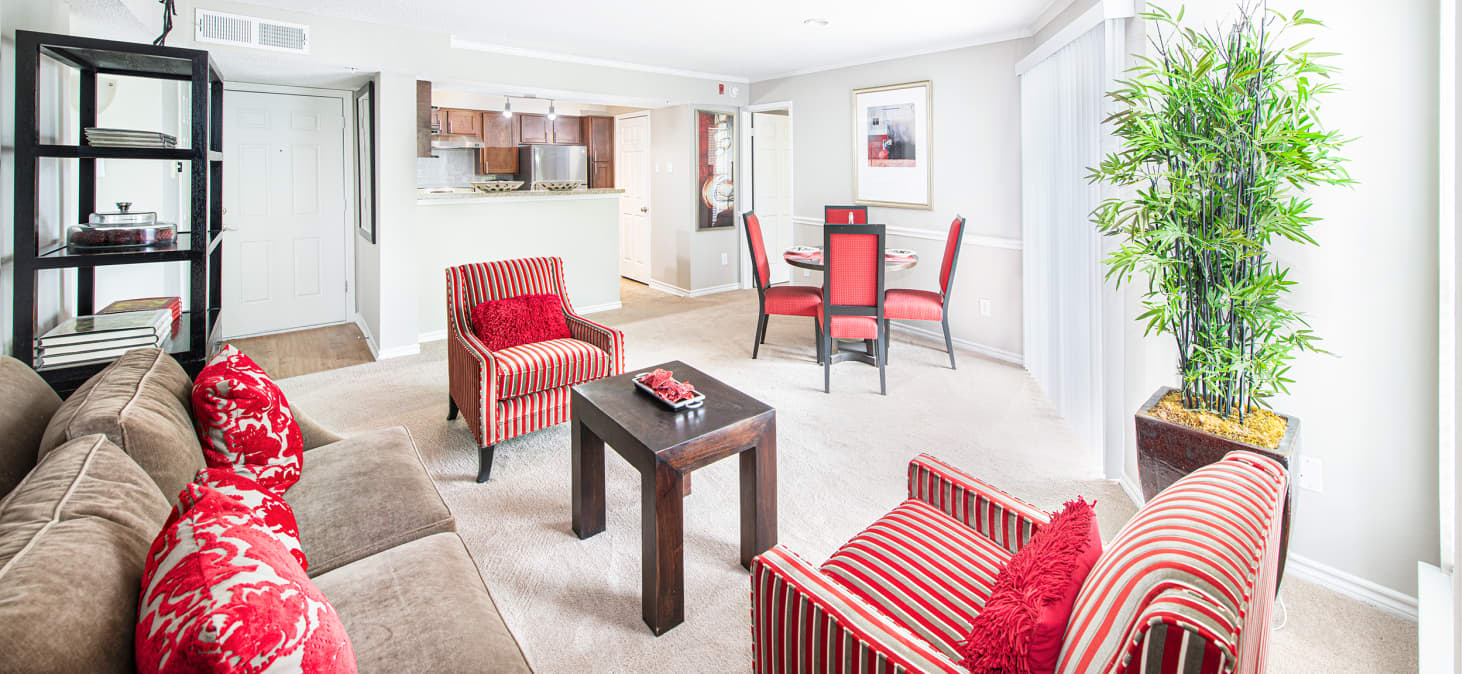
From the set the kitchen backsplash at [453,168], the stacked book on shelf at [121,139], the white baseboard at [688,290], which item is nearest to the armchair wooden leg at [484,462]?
the stacked book on shelf at [121,139]

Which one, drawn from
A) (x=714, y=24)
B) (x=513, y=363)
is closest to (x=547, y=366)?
(x=513, y=363)

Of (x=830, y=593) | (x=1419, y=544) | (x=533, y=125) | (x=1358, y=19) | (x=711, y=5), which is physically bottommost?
(x=1419, y=544)

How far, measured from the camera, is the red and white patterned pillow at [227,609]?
2.64ft

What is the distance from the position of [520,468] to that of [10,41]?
2094 mm

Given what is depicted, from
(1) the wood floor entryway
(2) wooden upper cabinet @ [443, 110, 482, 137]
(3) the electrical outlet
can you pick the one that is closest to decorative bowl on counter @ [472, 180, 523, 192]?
(1) the wood floor entryway

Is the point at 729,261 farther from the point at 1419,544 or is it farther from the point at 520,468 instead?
the point at 1419,544

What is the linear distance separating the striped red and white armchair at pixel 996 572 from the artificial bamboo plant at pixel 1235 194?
925 mm

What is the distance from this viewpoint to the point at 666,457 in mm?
1928

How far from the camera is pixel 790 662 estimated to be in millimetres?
1234

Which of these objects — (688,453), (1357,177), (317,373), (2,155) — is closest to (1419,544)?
(1357,177)

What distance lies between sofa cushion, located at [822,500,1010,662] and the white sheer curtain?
6.26 ft

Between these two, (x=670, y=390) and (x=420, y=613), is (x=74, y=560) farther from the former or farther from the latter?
(x=670, y=390)

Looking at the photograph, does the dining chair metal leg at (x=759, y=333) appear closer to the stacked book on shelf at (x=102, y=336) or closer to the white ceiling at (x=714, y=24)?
the white ceiling at (x=714, y=24)

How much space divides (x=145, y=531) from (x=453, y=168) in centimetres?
737
